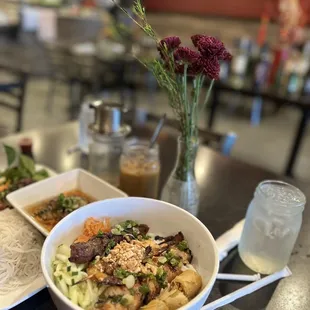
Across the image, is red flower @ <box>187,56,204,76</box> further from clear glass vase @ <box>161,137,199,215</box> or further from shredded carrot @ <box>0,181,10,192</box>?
shredded carrot @ <box>0,181,10,192</box>

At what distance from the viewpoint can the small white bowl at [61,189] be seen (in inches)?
33.7

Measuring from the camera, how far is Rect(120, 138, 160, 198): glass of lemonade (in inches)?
37.1

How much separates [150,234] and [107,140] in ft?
1.29

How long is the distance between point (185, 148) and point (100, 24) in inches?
173

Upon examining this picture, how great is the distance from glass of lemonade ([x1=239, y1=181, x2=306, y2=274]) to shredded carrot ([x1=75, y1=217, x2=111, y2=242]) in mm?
328

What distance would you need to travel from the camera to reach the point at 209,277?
0.61 metres

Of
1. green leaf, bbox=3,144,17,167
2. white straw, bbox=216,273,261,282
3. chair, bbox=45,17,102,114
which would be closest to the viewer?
white straw, bbox=216,273,261,282

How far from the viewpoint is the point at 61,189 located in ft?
3.07

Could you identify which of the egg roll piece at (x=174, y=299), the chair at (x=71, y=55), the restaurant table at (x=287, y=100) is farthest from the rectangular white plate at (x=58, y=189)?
the chair at (x=71, y=55)

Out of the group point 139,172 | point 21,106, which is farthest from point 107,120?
point 21,106

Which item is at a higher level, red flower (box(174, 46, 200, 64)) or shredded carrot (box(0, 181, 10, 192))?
red flower (box(174, 46, 200, 64))

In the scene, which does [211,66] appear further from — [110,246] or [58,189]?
[58,189]

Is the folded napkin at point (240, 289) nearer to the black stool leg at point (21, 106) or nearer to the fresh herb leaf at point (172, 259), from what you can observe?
the fresh herb leaf at point (172, 259)

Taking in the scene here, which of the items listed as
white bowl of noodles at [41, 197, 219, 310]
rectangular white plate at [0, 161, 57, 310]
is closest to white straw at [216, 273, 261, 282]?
white bowl of noodles at [41, 197, 219, 310]
